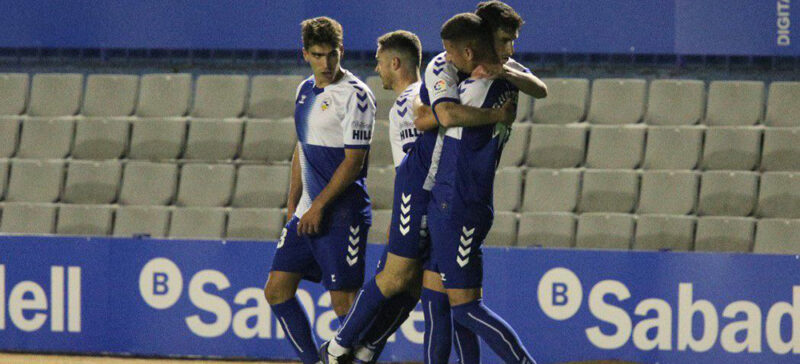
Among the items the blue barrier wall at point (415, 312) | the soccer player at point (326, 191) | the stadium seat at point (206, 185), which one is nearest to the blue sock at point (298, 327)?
the soccer player at point (326, 191)

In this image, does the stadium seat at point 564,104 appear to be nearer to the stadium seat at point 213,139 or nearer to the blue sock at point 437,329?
the stadium seat at point 213,139

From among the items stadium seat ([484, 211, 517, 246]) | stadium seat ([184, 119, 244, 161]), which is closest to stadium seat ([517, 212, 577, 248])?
stadium seat ([484, 211, 517, 246])

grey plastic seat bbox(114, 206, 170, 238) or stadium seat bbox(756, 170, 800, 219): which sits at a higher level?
stadium seat bbox(756, 170, 800, 219)

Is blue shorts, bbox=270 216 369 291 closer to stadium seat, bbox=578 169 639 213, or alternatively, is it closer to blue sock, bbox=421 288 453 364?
blue sock, bbox=421 288 453 364

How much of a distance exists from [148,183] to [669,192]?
367 cm

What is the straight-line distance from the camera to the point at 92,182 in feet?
26.1

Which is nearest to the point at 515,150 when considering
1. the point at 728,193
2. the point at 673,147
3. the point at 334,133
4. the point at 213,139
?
the point at 673,147

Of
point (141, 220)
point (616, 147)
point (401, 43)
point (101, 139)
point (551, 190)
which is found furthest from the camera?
point (101, 139)

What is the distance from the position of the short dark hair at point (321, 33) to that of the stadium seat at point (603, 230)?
9.90ft

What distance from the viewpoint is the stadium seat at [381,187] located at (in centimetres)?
752

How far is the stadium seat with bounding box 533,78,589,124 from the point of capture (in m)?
7.74

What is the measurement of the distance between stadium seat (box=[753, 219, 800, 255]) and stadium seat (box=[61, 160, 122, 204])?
450 centimetres

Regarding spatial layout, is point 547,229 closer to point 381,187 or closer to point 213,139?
point 381,187

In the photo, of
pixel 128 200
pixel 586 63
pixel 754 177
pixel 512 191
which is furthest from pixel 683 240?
pixel 128 200
